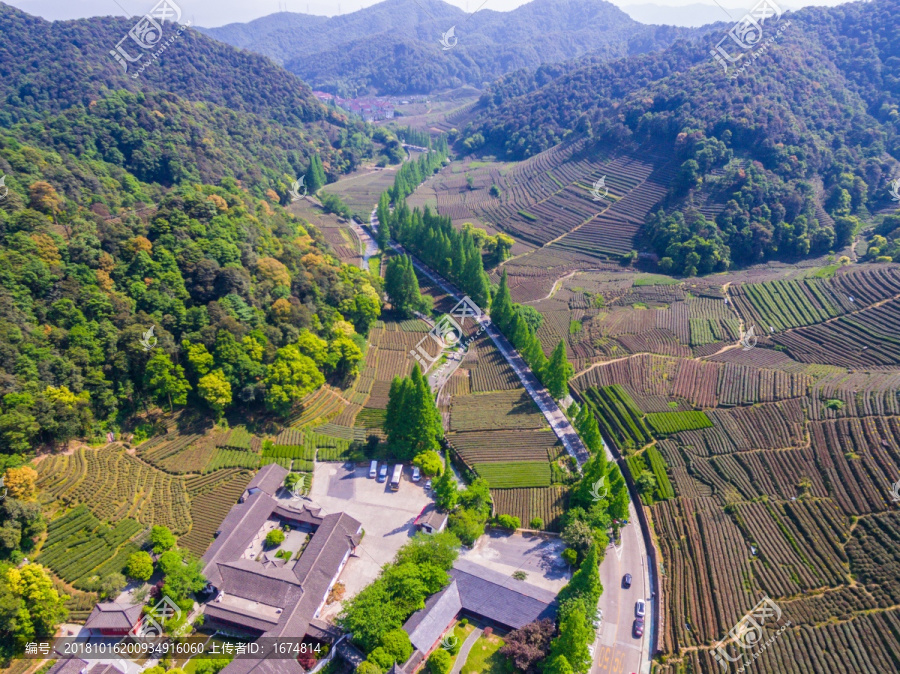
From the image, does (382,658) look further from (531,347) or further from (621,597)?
(531,347)

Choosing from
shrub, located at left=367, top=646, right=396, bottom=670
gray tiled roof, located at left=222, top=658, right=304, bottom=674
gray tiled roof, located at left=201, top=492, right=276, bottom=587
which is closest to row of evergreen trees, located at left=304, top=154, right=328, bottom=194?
gray tiled roof, located at left=201, top=492, right=276, bottom=587

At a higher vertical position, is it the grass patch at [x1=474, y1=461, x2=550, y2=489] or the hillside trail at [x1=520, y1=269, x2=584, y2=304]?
the hillside trail at [x1=520, y1=269, x2=584, y2=304]

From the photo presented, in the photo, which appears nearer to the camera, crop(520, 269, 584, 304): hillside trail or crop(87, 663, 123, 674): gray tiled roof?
crop(87, 663, 123, 674): gray tiled roof

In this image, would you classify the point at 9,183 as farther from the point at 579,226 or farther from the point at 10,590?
the point at 579,226

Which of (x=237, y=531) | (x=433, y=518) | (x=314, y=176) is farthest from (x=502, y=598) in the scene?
(x=314, y=176)

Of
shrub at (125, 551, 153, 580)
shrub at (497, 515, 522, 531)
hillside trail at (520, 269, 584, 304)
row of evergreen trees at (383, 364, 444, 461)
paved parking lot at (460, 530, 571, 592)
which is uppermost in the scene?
hillside trail at (520, 269, 584, 304)

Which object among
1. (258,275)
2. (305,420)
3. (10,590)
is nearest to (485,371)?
(305,420)

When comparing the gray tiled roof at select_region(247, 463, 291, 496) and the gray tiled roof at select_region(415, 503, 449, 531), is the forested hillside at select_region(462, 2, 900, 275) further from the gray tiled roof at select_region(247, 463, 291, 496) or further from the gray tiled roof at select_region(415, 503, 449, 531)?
the gray tiled roof at select_region(247, 463, 291, 496)
